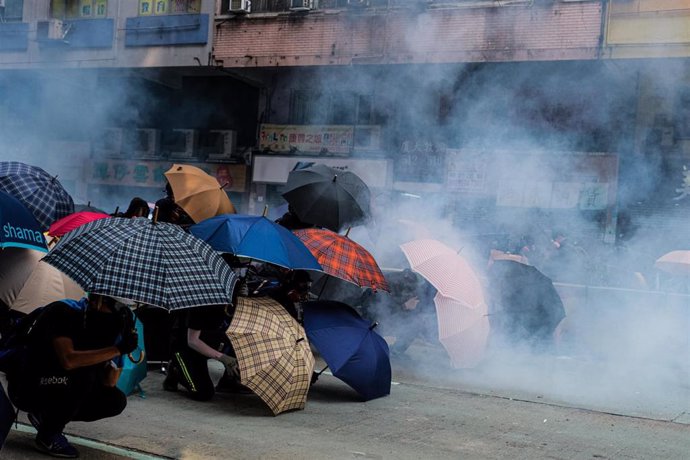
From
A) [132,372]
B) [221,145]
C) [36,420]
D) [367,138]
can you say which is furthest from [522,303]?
[221,145]

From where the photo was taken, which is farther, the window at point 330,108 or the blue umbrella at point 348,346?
the window at point 330,108

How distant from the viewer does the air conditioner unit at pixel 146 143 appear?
18938 mm

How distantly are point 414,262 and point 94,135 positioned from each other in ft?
47.4

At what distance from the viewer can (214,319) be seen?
5207mm

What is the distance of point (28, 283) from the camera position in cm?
491

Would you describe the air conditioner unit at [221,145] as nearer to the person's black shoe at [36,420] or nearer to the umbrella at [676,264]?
the umbrella at [676,264]

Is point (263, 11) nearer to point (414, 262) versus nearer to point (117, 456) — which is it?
point (414, 262)

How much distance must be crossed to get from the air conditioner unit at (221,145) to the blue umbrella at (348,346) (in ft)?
42.5

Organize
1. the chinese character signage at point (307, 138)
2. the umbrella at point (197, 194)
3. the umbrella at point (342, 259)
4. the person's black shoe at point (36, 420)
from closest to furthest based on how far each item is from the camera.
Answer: the person's black shoe at point (36, 420), the umbrella at point (342, 259), the umbrella at point (197, 194), the chinese character signage at point (307, 138)

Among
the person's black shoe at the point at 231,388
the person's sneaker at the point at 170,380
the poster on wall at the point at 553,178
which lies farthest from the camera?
the poster on wall at the point at 553,178

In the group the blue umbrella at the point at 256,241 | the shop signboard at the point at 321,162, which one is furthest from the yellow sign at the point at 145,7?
the blue umbrella at the point at 256,241

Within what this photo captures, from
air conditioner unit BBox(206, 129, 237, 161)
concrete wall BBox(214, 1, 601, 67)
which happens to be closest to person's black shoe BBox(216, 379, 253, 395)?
concrete wall BBox(214, 1, 601, 67)

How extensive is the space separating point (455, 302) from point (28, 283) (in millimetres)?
3287

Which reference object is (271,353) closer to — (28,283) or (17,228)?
(28,283)
